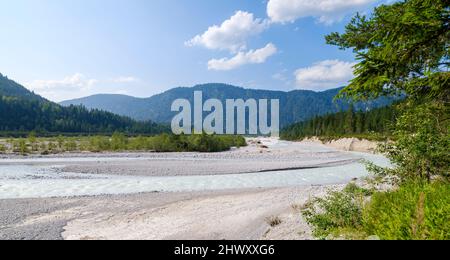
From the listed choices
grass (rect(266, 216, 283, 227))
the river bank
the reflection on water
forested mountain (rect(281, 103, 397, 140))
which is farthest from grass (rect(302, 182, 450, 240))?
forested mountain (rect(281, 103, 397, 140))

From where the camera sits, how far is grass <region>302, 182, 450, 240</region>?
4215 millimetres

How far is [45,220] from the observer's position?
1178 cm

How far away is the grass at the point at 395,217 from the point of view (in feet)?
13.8

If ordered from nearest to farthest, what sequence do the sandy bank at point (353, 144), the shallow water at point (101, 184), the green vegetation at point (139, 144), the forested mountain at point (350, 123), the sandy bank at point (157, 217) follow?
the sandy bank at point (157, 217), the shallow water at point (101, 184), the green vegetation at point (139, 144), the sandy bank at point (353, 144), the forested mountain at point (350, 123)

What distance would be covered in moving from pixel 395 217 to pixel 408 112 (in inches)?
169

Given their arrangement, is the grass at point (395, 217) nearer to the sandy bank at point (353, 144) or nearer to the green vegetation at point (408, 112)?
the green vegetation at point (408, 112)

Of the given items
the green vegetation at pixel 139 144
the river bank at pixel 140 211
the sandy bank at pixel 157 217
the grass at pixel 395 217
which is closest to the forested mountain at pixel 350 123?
the green vegetation at pixel 139 144

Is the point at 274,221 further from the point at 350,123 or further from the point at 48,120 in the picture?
the point at 48,120

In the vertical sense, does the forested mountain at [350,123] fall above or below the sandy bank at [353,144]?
above

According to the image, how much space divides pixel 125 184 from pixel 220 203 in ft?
34.2

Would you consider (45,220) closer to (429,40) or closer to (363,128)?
(429,40)

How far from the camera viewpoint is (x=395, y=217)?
16.0 feet

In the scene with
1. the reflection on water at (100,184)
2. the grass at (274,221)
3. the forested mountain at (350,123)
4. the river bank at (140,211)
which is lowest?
the reflection on water at (100,184)

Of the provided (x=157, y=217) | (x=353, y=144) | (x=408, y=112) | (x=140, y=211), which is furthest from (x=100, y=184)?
(x=353, y=144)
